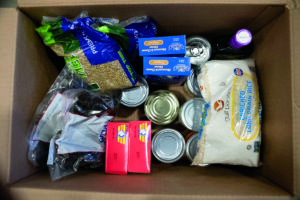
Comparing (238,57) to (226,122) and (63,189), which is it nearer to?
(226,122)

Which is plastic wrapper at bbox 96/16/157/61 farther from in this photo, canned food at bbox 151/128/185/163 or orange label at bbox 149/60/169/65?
canned food at bbox 151/128/185/163

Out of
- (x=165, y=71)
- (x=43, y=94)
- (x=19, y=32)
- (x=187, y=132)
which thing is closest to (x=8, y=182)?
(x=43, y=94)

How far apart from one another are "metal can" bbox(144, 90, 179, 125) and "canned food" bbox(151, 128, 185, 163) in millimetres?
57

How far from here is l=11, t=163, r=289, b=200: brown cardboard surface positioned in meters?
0.54

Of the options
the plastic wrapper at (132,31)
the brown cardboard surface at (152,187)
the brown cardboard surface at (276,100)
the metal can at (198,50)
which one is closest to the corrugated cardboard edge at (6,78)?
the brown cardboard surface at (152,187)

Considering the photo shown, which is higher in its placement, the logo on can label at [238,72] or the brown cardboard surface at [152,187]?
the logo on can label at [238,72]

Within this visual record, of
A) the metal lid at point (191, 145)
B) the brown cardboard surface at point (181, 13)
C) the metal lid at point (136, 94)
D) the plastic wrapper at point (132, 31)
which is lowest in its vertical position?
the metal lid at point (191, 145)

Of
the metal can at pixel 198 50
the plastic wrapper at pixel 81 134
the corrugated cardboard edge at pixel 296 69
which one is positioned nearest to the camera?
the corrugated cardboard edge at pixel 296 69

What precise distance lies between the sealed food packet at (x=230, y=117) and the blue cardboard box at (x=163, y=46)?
0.17m

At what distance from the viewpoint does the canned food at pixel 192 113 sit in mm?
811

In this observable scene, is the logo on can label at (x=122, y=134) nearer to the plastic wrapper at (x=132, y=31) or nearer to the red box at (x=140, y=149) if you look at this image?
the red box at (x=140, y=149)

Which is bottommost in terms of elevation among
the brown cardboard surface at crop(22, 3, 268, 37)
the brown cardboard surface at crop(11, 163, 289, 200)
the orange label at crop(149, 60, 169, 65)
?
the brown cardboard surface at crop(11, 163, 289, 200)

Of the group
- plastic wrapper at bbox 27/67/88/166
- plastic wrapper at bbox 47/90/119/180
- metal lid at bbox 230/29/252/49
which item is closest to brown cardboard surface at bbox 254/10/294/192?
metal lid at bbox 230/29/252/49

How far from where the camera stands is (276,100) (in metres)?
0.63
